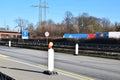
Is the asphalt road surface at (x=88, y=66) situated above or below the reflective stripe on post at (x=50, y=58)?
below

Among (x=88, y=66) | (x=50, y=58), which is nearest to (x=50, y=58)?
(x=50, y=58)

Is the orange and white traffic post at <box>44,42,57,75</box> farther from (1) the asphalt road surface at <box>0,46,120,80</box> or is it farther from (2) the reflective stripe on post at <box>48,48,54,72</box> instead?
(1) the asphalt road surface at <box>0,46,120,80</box>

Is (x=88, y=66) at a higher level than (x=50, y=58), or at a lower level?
lower

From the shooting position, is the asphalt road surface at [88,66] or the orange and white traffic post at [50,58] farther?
the asphalt road surface at [88,66]

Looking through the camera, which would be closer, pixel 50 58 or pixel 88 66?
pixel 50 58

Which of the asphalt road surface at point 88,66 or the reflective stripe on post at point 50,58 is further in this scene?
the asphalt road surface at point 88,66

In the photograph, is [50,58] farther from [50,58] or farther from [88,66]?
[88,66]

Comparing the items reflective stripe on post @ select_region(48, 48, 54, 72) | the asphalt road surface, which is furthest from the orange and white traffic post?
the asphalt road surface

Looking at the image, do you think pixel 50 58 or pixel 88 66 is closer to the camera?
pixel 50 58

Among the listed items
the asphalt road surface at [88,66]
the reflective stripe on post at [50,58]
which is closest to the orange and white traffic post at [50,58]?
the reflective stripe on post at [50,58]

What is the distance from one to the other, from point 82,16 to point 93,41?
94431 millimetres

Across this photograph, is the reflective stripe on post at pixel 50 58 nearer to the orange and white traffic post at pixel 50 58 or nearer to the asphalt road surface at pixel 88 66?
the orange and white traffic post at pixel 50 58

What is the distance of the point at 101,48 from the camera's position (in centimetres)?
3089

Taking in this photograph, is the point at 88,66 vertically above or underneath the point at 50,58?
underneath
